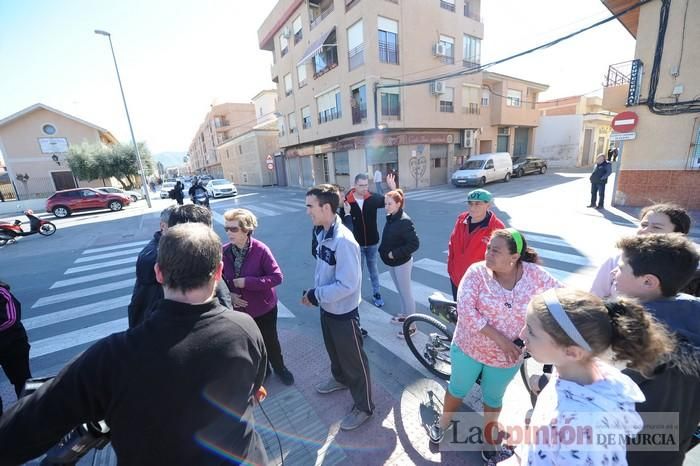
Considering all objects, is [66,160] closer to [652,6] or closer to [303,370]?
[303,370]

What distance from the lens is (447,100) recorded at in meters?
19.9

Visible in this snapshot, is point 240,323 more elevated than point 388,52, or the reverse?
point 388,52

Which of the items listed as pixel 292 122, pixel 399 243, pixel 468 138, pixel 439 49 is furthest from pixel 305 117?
pixel 399 243

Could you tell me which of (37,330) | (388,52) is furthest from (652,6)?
(37,330)

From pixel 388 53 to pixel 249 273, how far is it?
17974 millimetres

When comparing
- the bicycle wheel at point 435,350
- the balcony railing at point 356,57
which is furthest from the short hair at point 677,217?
the balcony railing at point 356,57

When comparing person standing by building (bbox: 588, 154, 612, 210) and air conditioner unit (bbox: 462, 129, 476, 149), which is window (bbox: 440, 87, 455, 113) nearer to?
air conditioner unit (bbox: 462, 129, 476, 149)

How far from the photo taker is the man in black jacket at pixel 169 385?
0.97 m

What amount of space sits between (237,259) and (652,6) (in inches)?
522

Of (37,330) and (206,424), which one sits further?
(37,330)

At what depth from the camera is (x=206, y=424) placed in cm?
114

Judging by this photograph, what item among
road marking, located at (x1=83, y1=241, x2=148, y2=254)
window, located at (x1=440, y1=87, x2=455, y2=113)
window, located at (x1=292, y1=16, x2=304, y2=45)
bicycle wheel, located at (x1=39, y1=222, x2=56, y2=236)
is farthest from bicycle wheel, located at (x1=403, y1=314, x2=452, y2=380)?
window, located at (x1=292, y1=16, x2=304, y2=45)

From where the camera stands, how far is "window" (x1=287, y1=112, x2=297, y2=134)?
24.0 m

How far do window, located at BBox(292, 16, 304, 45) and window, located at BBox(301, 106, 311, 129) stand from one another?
4.67 metres
